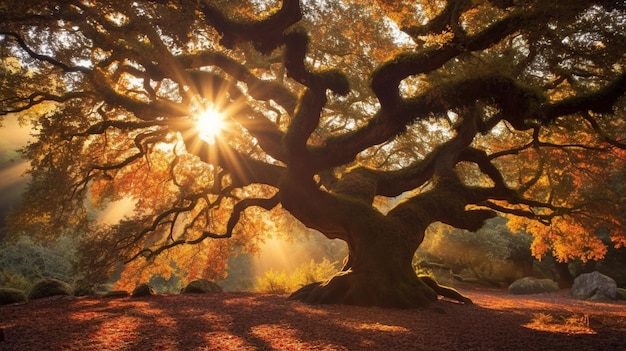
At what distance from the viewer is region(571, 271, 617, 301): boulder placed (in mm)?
15195

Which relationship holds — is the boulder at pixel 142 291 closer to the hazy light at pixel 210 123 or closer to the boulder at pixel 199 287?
the boulder at pixel 199 287

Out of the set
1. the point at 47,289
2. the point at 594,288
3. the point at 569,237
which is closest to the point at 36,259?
the point at 47,289

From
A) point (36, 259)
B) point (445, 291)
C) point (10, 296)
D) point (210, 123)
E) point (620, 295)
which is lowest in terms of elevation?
point (620, 295)

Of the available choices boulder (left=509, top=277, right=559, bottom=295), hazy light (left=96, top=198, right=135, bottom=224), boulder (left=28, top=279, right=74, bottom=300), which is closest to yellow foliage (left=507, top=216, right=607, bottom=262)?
boulder (left=509, top=277, right=559, bottom=295)

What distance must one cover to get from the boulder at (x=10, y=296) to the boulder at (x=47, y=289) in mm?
715

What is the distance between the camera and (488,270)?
2264cm

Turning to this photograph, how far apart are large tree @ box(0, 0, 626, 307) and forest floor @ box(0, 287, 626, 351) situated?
62.0 inches

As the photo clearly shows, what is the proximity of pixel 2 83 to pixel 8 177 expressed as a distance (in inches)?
932

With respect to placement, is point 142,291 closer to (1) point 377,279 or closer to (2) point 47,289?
(2) point 47,289

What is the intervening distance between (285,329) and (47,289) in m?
8.46

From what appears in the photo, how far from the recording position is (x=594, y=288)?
15617mm

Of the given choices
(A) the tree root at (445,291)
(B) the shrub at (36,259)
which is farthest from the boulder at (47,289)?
(B) the shrub at (36,259)

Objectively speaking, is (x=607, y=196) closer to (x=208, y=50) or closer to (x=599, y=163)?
(x=599, y=163)

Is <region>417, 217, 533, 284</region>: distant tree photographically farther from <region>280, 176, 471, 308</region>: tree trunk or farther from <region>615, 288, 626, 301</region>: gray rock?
<region>280, 176, 471, 308</region>: tree trunk
